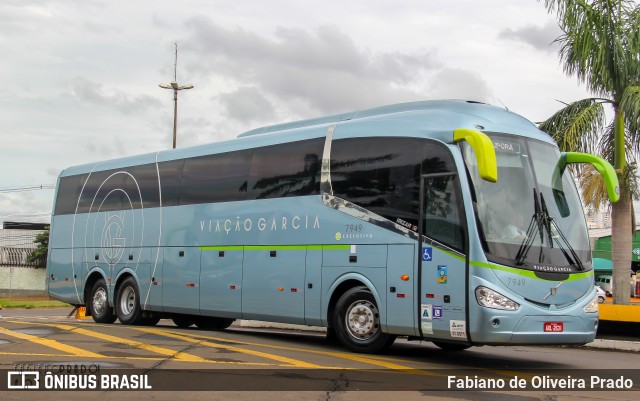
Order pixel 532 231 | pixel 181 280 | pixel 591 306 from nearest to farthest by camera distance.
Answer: pixel 532 231 → pixel 591 306 → pixel 181 280

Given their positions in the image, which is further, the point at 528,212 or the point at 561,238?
the point at 561,238

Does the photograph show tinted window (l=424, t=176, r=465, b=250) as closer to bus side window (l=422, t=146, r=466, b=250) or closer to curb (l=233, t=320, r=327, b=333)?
bus side window (l=422, t=146, r=466, b=250)

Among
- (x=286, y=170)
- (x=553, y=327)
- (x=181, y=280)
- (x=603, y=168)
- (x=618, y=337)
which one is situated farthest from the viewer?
(x=181, y=280)

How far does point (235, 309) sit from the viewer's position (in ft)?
53.3

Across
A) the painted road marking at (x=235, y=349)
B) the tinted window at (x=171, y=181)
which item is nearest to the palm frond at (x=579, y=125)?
the tinted window at (x=171, y=181)

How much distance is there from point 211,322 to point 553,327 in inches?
397

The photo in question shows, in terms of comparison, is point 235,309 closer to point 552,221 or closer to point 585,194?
point 552,221

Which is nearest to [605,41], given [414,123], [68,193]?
[414,123]

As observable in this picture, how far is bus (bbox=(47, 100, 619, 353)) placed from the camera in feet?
39.0

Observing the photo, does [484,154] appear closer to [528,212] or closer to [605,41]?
[528,212]

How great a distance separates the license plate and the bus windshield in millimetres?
738

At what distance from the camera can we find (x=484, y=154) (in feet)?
36.6

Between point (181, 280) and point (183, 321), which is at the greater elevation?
point (181, 280)

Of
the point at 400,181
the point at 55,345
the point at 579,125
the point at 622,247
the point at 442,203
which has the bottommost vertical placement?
the point at 55,345
